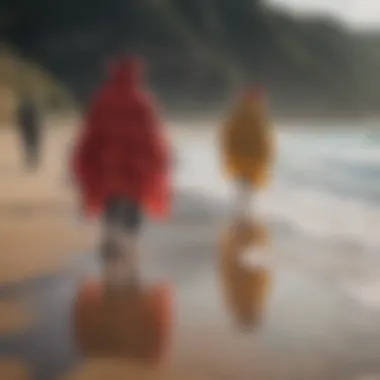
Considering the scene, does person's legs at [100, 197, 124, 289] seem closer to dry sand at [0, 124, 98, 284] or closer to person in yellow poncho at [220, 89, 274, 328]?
dry sand at [0, 124, 98, 284]

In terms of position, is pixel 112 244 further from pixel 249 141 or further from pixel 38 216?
pixel 249 141

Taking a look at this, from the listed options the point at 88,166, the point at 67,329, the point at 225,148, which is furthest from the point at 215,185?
the point at 67,329

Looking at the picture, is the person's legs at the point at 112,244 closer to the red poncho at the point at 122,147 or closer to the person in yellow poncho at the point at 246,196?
the red poncho at the point at 122,147

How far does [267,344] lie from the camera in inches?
43.9

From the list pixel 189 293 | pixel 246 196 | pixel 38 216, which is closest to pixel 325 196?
pixel 246 196

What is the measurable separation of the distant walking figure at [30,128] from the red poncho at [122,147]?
0.06 meters

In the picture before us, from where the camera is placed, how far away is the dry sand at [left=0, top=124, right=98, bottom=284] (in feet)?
3.70

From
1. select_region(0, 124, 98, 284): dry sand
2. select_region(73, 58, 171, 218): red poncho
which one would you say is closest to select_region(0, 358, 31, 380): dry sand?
select_region(0, 124, 98, 284): dry sand

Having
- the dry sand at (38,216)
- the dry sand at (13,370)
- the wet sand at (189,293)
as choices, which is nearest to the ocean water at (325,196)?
the wet sand at (189,293)

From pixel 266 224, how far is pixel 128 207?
0.20m

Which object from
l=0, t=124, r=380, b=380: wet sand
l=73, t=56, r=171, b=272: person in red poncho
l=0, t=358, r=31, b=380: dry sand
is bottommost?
l=0, t=358, r=31, b=380: dry sand

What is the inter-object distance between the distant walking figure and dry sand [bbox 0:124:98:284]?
0.01m

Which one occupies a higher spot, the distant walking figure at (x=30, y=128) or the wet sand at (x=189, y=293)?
the distant walking figure at (x=30, y=128)

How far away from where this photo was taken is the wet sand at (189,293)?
1.10 m
